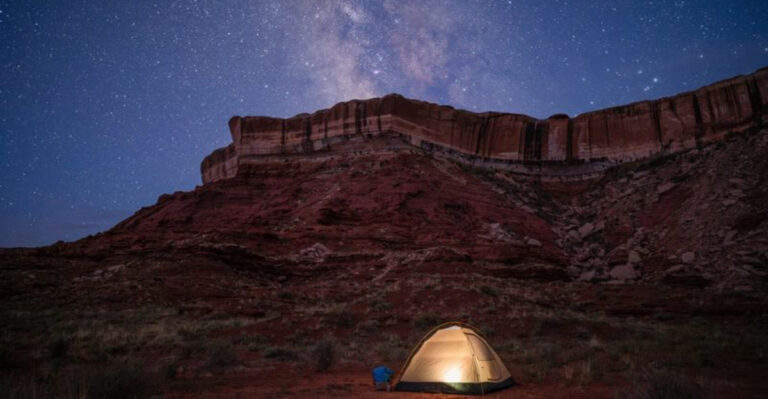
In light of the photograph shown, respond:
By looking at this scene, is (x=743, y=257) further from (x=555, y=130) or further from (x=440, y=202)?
(x=555, y=130)

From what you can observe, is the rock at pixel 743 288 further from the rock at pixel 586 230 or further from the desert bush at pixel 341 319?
the desert bush at pixel 341 319

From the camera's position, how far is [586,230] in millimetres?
37469

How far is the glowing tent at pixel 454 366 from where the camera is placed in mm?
8430

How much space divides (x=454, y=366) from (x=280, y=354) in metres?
5.53

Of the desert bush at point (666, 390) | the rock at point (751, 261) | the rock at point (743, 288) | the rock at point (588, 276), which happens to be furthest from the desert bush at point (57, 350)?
the rock at point (751, 261)

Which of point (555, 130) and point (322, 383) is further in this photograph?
point (555, 130)

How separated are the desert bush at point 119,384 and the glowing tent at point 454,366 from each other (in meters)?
4.52

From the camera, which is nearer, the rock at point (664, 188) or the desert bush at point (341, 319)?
the desert bush at point (341, 319)

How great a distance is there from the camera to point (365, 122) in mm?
46250

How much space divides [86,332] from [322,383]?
9376 mm

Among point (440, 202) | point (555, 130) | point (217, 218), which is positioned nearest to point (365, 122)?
point (440, 202)

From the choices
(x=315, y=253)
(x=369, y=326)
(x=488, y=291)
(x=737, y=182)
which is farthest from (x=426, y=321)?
(x=737, y=182)

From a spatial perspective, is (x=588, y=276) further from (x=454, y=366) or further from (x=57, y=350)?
(x=57, y=350)

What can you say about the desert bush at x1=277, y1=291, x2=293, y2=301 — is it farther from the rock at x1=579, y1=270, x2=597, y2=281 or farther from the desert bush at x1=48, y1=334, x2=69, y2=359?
the rock at x1=579, y1=270, x2=597, y2=281
